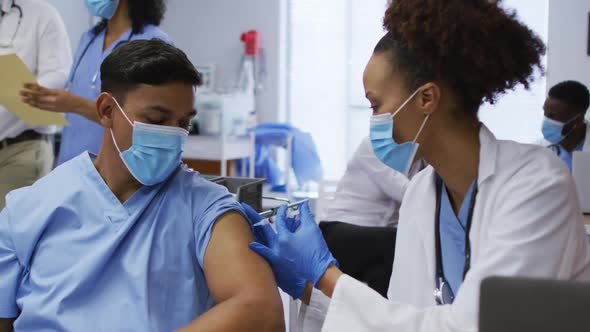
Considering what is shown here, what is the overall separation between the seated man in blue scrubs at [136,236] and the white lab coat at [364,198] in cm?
110

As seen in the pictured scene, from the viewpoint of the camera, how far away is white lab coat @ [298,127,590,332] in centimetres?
98

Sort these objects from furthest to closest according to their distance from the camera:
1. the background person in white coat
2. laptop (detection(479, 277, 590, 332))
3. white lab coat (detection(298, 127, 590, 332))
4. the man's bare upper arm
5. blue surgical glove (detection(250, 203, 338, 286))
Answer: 1. the background person in white coat
2. blue surgical glove (detection(250, 203, 338, 286))
3. the man's bare upper arm
4. white lab coat (detection(298, 127, 590, 332))
5. laptop (detection(479, 277, 590, 332))

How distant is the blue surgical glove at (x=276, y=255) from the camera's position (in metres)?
1.19

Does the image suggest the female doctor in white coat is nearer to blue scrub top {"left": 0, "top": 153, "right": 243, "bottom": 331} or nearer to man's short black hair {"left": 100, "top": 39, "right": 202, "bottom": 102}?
blue scrub top {"left": 0, "top": 153, "right": 243, "bottom": 331}

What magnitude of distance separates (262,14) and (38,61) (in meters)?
3.57

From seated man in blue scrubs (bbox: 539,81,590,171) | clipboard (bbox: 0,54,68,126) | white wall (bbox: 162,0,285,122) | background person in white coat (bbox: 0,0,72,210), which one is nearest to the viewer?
clipboard (bbox: 0,54,68,126)

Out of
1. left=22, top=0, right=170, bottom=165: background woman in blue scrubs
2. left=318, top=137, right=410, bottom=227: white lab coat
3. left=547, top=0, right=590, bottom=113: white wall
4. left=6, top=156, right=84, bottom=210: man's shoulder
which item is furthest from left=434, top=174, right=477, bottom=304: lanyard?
left=547, top=0, right=590, bottom=113: white wall

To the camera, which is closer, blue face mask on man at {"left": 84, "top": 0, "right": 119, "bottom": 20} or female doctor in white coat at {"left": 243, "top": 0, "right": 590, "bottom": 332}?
female doctor in white coat at {"left": 243, "top": 0, "right": 590, "bottom": 332}

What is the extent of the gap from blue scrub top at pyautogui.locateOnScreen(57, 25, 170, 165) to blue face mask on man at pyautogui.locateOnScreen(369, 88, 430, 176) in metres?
1.09

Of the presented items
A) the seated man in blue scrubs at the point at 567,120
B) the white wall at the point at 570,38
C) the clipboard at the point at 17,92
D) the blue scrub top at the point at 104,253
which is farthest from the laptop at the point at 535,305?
the white wall at the point at 570,38

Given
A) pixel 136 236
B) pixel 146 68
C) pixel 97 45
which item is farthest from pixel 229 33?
pixel 136 236

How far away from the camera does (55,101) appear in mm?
2025

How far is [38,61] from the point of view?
7.77 ft

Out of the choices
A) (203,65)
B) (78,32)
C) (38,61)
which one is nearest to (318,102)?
(203,65)
